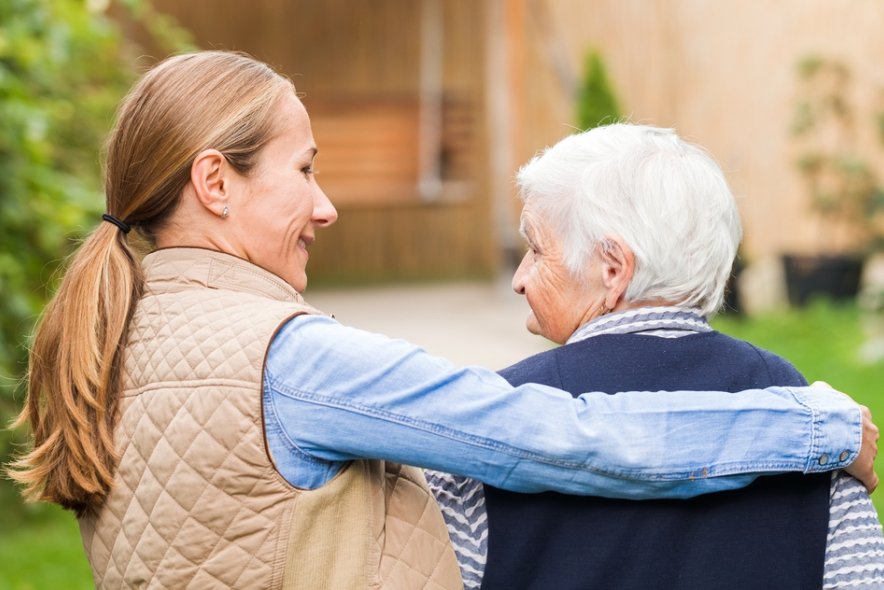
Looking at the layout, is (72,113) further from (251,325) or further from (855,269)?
(855,269)

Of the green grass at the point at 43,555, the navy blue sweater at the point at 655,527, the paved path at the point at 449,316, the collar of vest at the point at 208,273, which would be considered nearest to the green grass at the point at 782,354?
the green grass at the point at 43,555

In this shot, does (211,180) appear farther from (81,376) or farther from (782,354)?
(782,354)

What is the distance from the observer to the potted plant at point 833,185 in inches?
366

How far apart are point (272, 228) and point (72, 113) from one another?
4.19 m

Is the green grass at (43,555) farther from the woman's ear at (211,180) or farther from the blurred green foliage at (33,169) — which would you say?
the woman's ear at (211,180)

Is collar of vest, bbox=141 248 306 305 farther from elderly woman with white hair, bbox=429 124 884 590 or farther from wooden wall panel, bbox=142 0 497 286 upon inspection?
wooden wall panel, bbox=142 0 497 286

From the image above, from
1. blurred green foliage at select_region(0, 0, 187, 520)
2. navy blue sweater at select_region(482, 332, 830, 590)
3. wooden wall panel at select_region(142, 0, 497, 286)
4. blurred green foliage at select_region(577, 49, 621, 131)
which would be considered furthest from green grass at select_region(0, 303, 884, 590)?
wooden wall panel at select_region(142, 0, 497, 286)

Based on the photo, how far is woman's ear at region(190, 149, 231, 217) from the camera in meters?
1.78

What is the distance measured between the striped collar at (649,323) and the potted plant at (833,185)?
7.74 metres

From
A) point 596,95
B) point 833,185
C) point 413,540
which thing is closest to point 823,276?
point 833,185

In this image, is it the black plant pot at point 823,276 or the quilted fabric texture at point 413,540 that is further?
the black plant pot at point 823,276

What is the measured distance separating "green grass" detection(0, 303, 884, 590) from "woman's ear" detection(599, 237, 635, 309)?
3.36 m

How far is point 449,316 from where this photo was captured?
1014 centimetres

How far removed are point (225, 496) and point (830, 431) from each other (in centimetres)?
88
